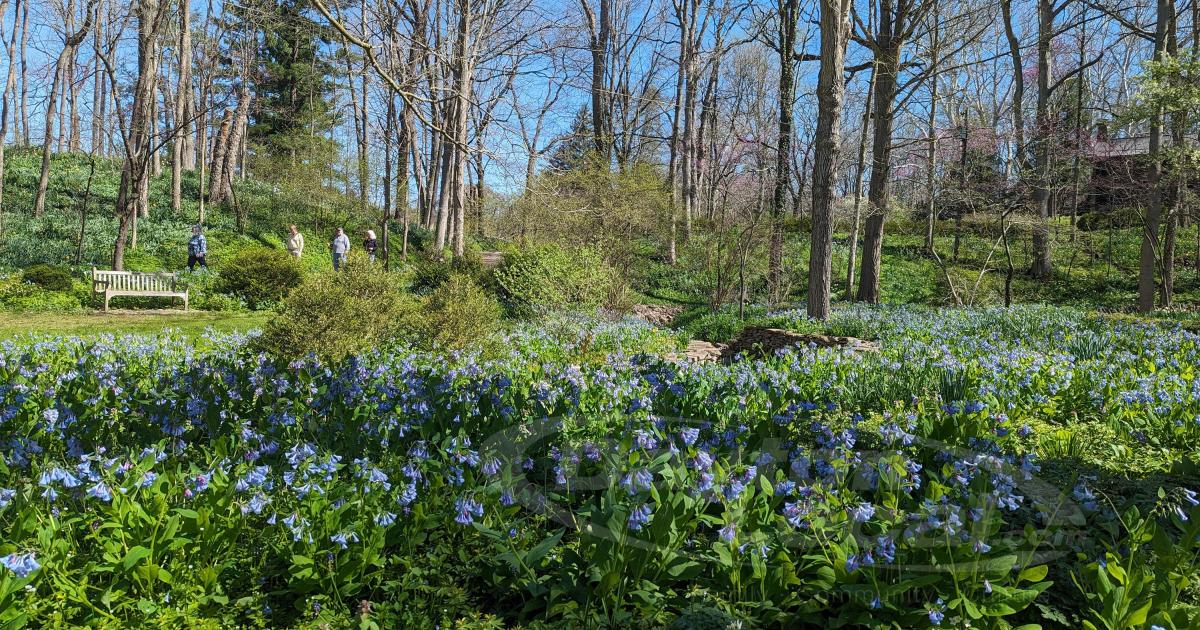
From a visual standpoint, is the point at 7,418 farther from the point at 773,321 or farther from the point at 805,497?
the point at 773,321

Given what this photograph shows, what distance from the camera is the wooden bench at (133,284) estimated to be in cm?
1186

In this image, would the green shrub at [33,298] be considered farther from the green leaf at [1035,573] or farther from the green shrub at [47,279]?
the green leaf at [1035,573]

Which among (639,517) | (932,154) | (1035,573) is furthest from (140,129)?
(932,154)

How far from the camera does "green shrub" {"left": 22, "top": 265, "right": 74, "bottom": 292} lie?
1270 centimetres

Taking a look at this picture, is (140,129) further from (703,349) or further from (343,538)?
(343,538)

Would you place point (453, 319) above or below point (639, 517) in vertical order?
above

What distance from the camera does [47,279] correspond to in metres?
12.8

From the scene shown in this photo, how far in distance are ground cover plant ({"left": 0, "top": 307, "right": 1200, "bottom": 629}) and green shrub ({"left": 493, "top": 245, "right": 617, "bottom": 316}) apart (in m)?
7.19

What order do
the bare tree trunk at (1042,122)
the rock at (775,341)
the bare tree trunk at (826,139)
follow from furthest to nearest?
the bare tree trunk at (1042,122), the bare tree trunk at (826,139), the rock at (775,341)

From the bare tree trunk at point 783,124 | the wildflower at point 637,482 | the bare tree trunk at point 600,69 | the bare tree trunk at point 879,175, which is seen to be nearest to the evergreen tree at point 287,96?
the bare tree trunk at point 600,69

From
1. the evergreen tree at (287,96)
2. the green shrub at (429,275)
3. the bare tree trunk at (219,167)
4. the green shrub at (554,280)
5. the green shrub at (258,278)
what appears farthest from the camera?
the evergreen tree at (287,96)

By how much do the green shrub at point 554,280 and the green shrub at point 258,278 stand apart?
14.0 feet

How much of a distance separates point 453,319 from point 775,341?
415cm

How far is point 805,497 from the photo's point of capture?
6.86 feet
